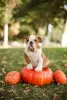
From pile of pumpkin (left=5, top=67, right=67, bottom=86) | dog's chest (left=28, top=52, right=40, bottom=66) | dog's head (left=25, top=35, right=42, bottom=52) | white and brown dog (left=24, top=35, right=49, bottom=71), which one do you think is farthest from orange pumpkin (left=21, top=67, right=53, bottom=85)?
dog's head (left=25, top=35, right=42, bottom=52)

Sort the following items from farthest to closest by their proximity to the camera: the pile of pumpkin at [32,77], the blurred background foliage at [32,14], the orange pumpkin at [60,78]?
the blurred background foliage at [32,14] < the orange pumpkin at [60,78] < the pile of pumpkin at [32,77]

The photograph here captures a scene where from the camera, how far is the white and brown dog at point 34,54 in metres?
7.30

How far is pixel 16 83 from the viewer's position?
7.49 m

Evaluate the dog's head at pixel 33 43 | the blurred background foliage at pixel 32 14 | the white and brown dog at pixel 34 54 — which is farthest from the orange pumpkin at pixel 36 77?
the blurred background foliage at pixel 32 14

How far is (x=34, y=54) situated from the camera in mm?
7434

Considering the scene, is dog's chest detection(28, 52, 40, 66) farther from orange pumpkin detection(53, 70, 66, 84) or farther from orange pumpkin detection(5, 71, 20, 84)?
orange pumpkin detection(53, 70, 66, 84)

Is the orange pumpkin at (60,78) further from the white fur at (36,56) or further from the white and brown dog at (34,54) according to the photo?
the white fur at (36,56)

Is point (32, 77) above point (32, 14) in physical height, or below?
below

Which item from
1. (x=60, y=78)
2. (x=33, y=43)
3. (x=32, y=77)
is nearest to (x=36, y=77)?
(x=32, y=77)

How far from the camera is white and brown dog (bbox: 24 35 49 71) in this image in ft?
24.0

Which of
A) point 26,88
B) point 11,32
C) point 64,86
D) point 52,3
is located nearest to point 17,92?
point 26,88

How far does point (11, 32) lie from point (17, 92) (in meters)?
35.5

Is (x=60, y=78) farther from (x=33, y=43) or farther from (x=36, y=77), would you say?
(x=33, y=43)

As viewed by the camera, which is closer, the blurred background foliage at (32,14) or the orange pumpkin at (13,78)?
the orange pumpkin at (13,78)
